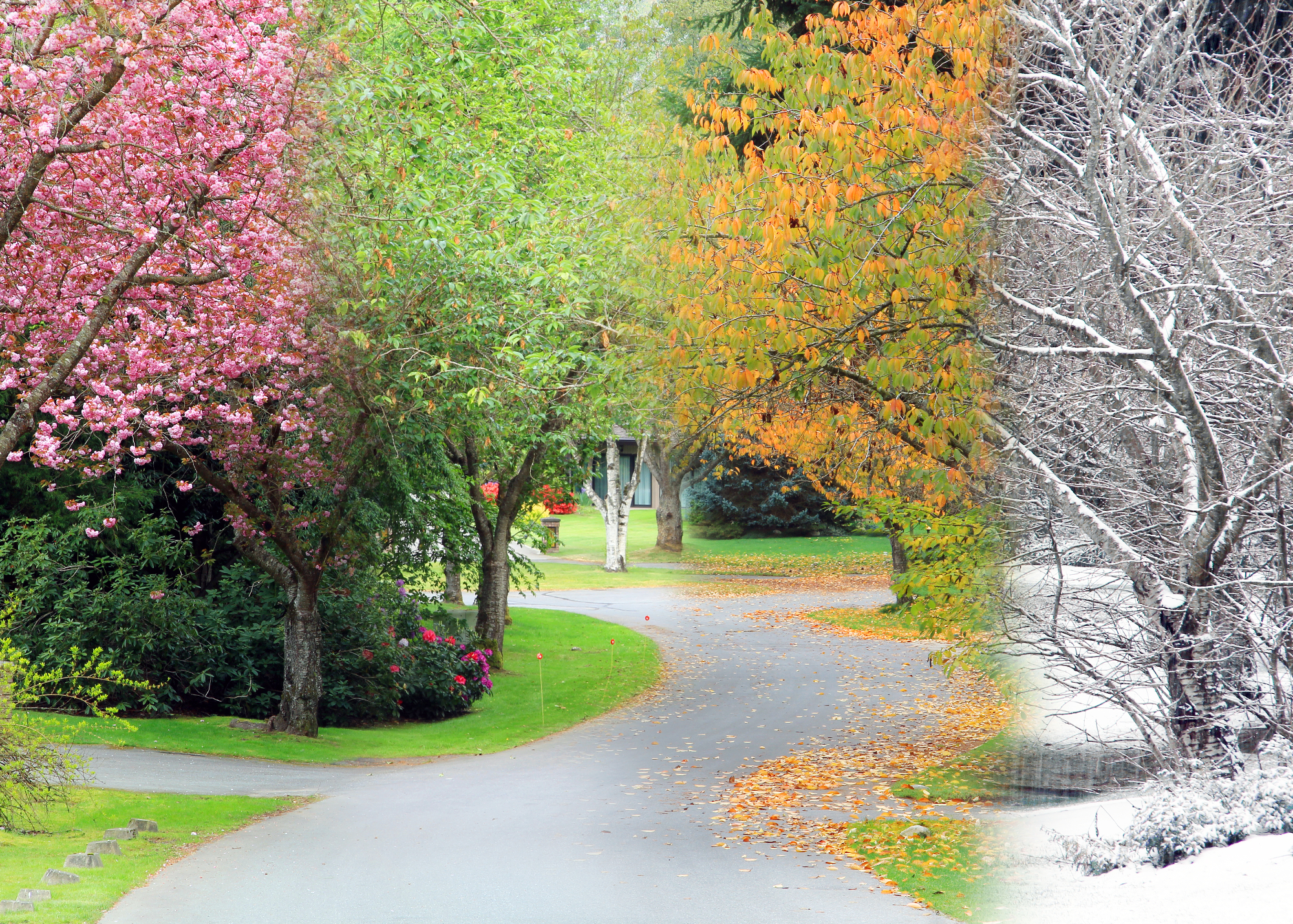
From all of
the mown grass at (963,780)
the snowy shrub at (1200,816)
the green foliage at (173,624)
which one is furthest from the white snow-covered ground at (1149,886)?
the green foliage at (173,624)

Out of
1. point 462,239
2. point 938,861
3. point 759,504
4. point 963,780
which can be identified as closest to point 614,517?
point 759,504

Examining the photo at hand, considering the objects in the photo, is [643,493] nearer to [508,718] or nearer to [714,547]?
[714,547]

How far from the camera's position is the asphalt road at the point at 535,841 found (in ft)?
21.2

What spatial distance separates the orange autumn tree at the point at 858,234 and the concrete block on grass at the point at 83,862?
512 centimetres

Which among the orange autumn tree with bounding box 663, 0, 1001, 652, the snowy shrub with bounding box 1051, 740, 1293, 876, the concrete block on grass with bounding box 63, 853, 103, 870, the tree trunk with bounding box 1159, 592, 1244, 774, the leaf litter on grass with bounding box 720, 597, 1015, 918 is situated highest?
the orange autumn tree with bounding box 663, 0, 1001, 652

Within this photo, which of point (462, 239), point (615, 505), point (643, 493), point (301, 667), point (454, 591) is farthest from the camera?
point (643, 493)

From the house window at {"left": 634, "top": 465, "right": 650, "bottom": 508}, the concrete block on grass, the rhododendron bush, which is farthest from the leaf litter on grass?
the house window at {"left": 634, "top": 465, "right": 650, "bottom": 508}

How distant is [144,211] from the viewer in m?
8.55

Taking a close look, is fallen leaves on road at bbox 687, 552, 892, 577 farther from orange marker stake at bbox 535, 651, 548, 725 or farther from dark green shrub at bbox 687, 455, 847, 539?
orange marker stake at bbox 535, 651, 548, 725

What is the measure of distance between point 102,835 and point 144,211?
4914 mm

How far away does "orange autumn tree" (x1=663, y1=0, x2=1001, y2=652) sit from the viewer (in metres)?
6.28

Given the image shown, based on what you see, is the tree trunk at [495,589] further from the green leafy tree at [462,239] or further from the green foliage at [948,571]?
the green foliage at [948,571]

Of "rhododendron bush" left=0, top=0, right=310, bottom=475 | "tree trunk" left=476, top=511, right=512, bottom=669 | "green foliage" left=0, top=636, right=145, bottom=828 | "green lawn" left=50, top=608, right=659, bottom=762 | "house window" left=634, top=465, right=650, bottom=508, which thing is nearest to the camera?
"rhododendron bush" left=0, top=0, right=310, bottom=475

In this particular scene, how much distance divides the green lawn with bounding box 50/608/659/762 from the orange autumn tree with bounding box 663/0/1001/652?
5644mm
